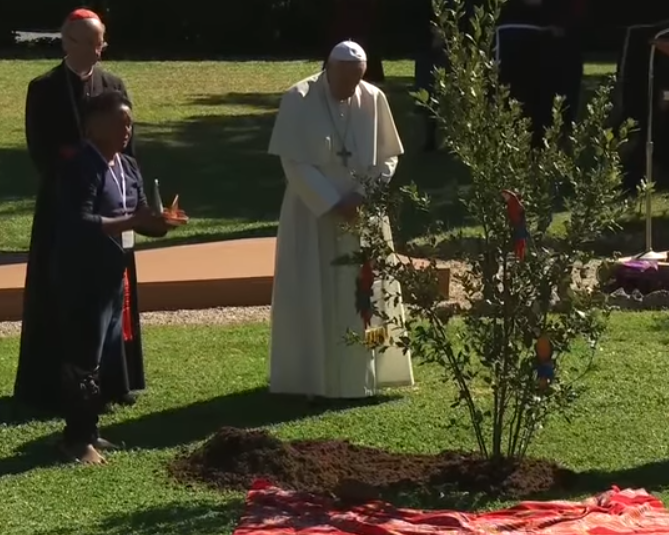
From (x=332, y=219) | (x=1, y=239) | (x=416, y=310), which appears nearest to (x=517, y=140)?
(x=416, y=310)

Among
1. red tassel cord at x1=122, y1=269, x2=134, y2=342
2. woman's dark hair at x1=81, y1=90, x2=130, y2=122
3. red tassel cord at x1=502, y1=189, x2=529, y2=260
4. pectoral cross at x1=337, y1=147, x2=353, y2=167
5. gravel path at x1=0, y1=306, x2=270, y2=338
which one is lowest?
gravel path at x1=0, y1=306, x2=270, y2=338

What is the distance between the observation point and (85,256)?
7117 mm

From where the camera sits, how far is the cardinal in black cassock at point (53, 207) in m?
7.85

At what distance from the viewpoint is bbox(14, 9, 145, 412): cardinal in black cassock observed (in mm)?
7852

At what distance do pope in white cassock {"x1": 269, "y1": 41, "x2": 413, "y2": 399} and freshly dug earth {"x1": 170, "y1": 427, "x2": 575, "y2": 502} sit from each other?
3.61ft

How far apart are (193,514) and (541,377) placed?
1541 mm

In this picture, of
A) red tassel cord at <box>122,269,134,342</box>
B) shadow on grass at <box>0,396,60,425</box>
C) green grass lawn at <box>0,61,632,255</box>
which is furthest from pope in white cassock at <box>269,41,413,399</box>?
green grass lawn at <box>0,61,632,255</box>

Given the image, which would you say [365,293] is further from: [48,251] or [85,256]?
[48,251]

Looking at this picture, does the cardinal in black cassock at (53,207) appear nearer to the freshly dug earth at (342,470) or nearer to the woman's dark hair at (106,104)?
the woman's dark hair at (106,104)

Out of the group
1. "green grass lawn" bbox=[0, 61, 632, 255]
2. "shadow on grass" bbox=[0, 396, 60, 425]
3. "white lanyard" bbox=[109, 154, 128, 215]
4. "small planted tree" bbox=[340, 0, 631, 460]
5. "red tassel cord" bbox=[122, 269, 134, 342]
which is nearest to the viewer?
"small planted tree" bbox=[340, 0, 631, 460]

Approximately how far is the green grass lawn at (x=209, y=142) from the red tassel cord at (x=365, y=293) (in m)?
5.68

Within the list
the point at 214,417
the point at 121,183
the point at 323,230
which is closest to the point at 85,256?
the point at 121,183

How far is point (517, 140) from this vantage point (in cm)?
644

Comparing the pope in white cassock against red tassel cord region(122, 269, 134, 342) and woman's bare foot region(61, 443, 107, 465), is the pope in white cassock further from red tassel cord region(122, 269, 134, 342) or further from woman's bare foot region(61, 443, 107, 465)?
woman's bare foot region(61, 443, 107, 465)
